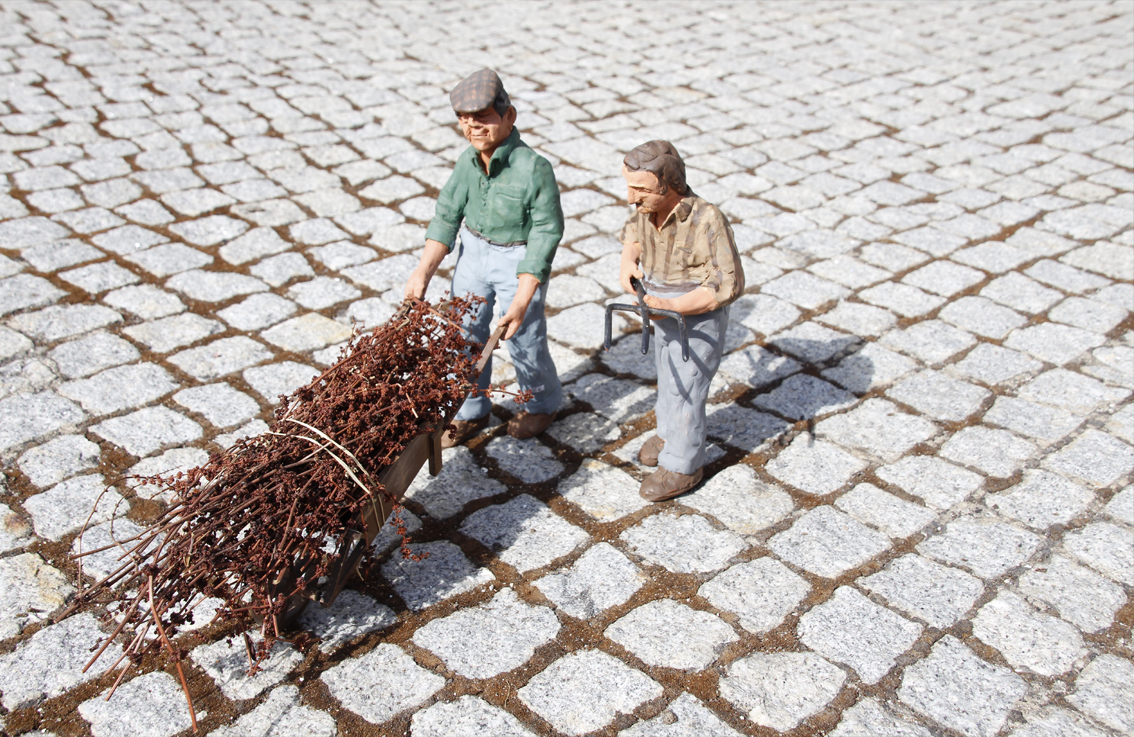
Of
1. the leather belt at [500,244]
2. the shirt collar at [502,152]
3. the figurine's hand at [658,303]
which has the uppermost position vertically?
the shirt collar at [502,152]

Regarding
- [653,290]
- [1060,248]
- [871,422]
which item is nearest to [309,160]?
[653,290]

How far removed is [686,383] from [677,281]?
428 millimetres

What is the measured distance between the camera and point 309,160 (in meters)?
6.58

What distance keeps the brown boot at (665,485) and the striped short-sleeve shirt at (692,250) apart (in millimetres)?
765

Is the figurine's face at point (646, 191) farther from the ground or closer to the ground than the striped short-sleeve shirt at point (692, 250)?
farther from the ground

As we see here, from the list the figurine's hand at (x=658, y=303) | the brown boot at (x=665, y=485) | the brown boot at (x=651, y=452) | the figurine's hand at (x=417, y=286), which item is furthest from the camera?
the brown boot at (x=651, y=452)

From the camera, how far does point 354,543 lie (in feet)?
10.4

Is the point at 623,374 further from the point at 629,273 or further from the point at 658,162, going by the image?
the point at 658,162

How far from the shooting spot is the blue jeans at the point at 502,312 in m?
3.77

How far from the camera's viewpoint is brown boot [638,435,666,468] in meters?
3.96

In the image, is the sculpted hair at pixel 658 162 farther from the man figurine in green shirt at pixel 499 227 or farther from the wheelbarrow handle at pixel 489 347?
the wheelbarrow handle at pixel 489 347

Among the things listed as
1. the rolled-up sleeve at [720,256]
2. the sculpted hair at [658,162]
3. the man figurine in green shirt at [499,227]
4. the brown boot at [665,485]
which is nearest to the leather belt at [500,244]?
the man figurine in green shirt at [499,227]

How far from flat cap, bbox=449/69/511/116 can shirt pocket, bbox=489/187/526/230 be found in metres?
0.34

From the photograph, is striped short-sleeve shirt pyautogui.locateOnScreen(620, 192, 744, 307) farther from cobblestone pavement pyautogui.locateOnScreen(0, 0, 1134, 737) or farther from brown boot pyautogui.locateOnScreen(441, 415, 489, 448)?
brown boot pyautogui.locateOnScreen(441, 415, 489, 448)
